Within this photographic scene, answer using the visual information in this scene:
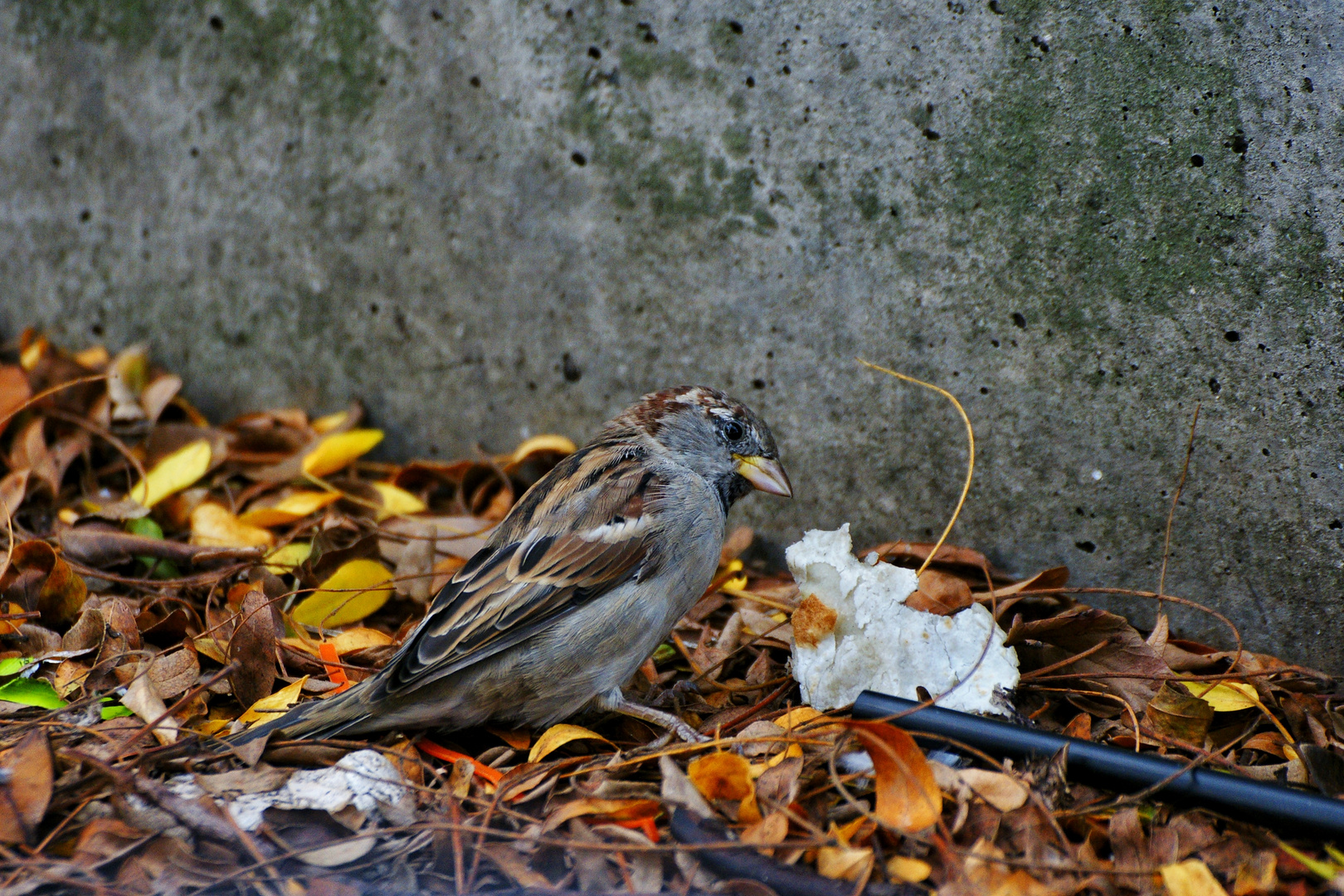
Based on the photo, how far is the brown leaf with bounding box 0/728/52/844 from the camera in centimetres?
195

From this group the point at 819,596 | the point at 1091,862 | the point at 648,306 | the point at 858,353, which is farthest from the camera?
the point at 648,306

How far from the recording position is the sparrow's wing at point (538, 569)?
92.2 inches

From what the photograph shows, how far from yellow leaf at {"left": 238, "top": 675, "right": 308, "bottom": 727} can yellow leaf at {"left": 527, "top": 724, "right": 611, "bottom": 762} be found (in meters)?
0.60

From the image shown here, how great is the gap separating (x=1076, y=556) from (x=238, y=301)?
10.0 feet

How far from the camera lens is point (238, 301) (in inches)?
153

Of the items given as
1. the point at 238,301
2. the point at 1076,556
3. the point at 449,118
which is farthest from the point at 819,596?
the point at 238,301

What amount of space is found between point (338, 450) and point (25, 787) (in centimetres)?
173

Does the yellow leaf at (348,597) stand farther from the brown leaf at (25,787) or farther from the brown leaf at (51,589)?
the brown leaf at (25,787)

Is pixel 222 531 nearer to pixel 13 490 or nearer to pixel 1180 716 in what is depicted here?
pixel 13 490

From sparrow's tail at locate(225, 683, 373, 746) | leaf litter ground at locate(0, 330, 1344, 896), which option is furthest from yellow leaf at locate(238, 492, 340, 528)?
sparrow's tail at locate(225, 683, 373, 746)

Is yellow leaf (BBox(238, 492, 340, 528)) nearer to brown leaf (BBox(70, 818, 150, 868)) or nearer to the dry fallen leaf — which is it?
the dry fallen leaf

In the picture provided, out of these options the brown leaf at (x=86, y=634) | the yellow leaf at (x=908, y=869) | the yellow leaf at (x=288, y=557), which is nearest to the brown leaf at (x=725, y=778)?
the yellow leaf at (x=908, y=869)

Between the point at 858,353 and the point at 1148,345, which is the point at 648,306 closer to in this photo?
the point at 858,353

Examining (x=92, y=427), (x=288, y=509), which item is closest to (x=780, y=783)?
(x=288, y=509)
